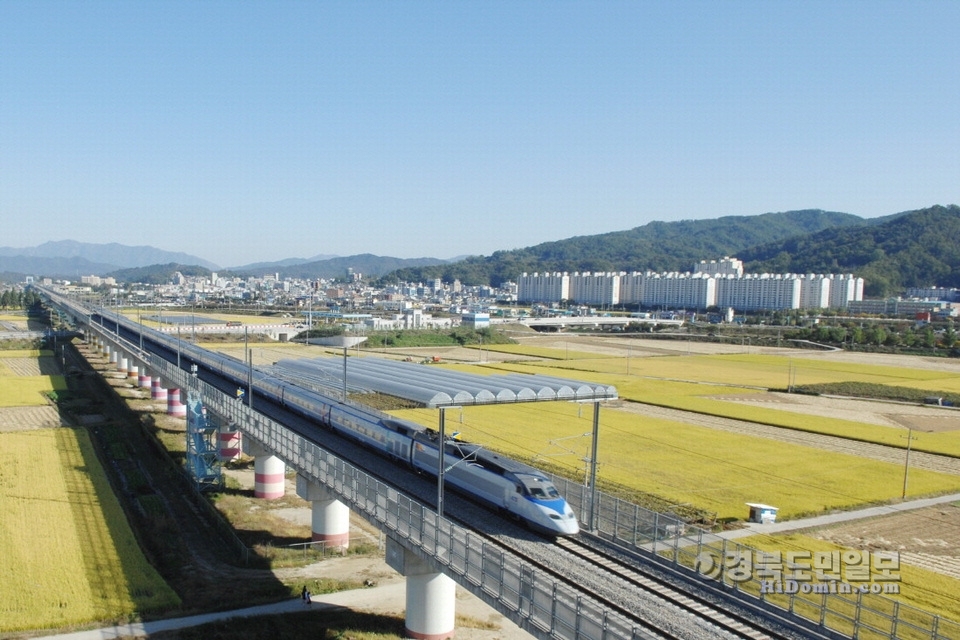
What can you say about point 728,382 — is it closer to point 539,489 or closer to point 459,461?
point 459,461

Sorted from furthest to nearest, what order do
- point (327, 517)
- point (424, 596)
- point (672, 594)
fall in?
1. point (327, 517)
2. point (424, 596)
3. point (672, 594)

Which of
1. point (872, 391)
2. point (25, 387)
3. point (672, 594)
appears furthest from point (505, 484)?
point (872, 391)

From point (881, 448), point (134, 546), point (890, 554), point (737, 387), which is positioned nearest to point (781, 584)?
point (890, 554)

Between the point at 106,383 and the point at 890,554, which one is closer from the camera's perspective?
the point at 890,554

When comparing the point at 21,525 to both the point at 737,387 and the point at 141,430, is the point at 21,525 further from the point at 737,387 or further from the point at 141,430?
the point at 737,387

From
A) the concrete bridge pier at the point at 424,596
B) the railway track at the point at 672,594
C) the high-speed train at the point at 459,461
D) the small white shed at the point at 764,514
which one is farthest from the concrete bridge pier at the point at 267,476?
the small white shed at the point at 764,514

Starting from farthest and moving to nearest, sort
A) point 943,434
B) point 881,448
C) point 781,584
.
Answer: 1. point 943,434
2. point 881,448
3. point 781,584
